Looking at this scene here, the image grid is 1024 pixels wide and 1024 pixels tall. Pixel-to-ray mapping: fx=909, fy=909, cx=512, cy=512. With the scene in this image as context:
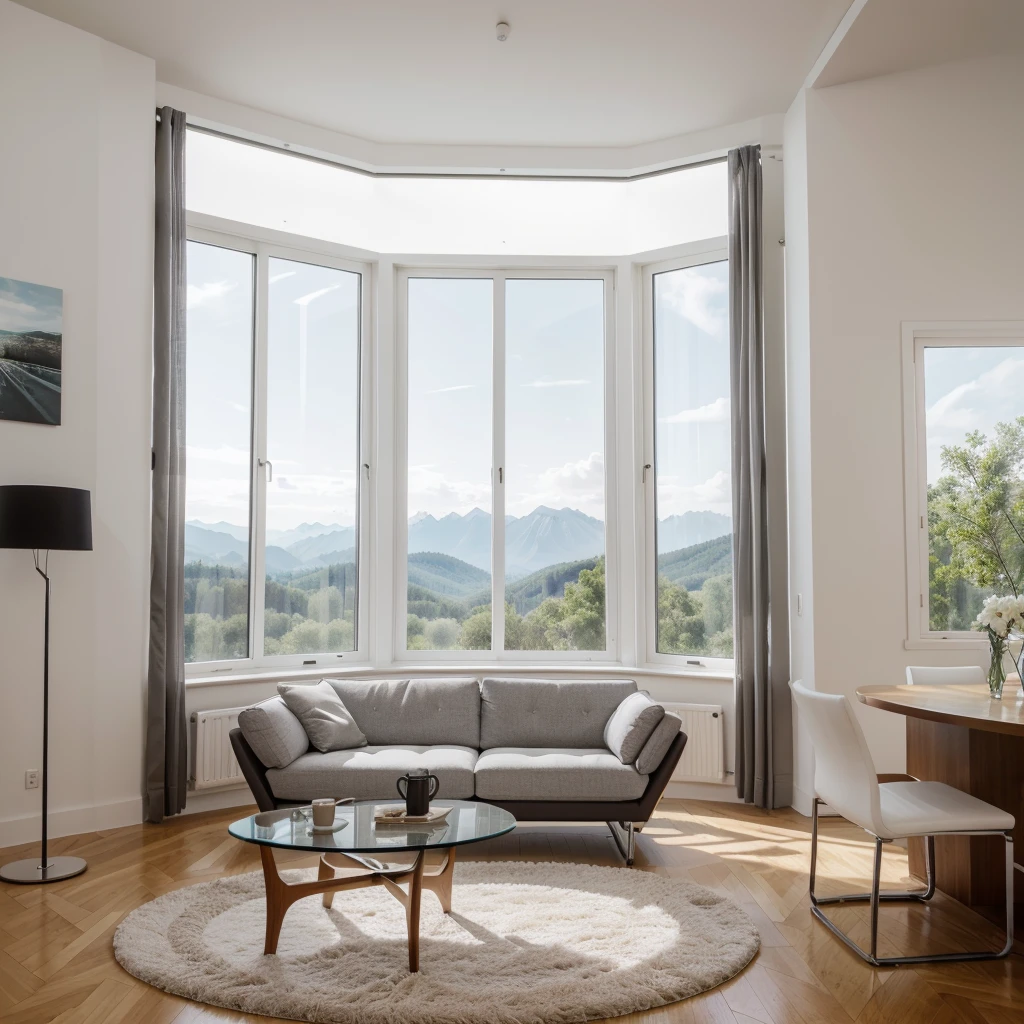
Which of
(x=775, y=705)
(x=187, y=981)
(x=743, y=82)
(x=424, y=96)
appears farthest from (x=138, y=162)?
(x=775, y=705)

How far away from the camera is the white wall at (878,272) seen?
470cm

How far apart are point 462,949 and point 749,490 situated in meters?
3.03

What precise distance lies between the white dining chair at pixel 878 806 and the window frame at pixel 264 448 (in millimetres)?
3218

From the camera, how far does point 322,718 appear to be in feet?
14.4

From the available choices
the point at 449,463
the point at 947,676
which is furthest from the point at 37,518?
the point at 947,676

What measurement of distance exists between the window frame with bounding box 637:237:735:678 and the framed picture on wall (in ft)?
11.0

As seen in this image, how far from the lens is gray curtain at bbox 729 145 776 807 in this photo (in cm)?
497

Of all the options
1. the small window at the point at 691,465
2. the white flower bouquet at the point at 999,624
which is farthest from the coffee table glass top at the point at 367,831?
the small window at the point at 691,465

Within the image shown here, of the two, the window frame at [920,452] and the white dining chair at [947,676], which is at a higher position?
the window frame at [920,452]

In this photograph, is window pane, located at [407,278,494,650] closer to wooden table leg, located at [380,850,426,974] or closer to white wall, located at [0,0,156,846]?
white wall, located at [0,0,156,846]

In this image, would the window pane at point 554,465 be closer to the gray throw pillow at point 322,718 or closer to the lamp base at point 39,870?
the gray throw pillow at point 322,718

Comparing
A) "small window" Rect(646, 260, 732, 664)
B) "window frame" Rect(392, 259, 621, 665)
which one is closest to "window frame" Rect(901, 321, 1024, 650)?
"small window" Rect(646, 260, 732, 664)

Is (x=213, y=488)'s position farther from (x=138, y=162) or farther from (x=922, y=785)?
(x=922, y=785)

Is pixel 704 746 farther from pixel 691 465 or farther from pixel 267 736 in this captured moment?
pixel 267 736
